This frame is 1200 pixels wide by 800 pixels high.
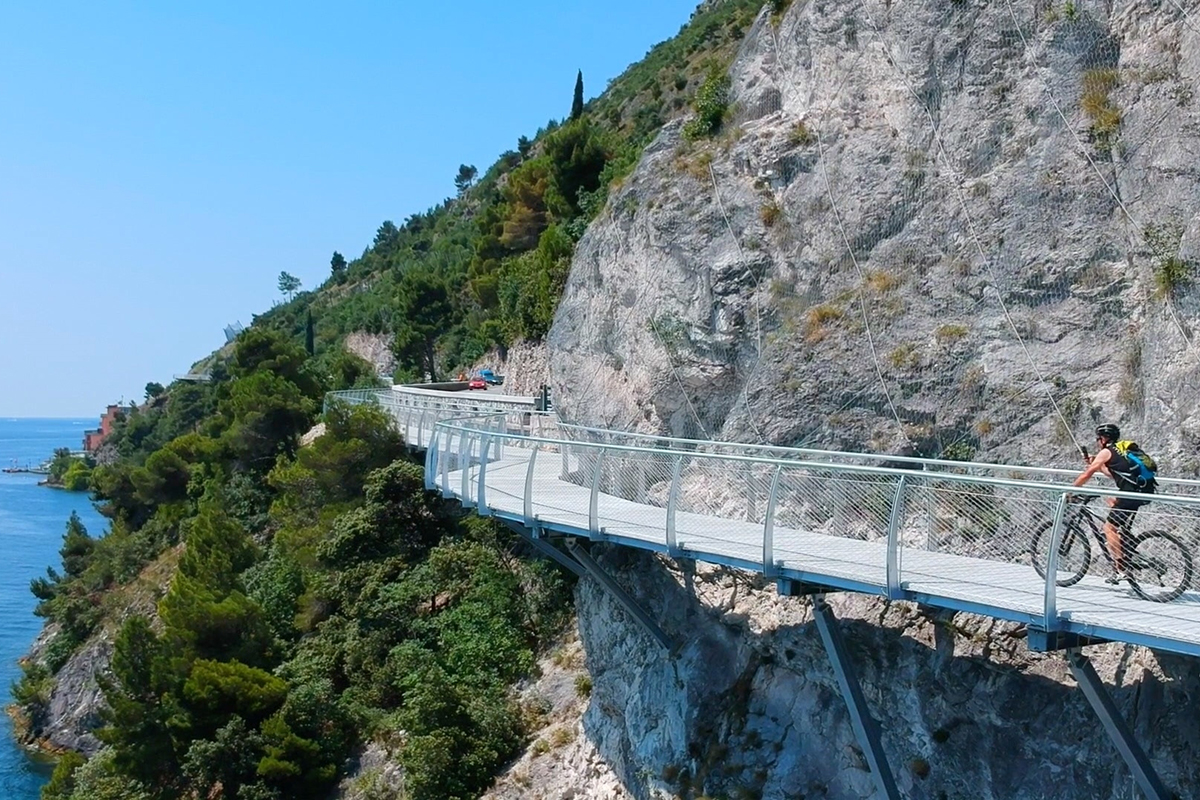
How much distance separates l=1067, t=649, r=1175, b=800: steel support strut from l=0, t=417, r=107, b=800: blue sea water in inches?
1230

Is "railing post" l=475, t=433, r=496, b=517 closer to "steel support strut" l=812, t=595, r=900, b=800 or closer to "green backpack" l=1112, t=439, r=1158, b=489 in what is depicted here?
"steel support strut" l=812, t=595, r=900, b=800

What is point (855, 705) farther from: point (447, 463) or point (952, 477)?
point (447, 463)

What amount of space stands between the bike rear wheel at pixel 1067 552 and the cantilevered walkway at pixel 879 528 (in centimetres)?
5

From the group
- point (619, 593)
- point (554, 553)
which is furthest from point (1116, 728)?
point (554, 553)

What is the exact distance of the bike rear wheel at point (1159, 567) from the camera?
8.02m

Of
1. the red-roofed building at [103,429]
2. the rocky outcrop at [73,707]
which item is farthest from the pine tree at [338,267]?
the rocky outcrop at [73,707]

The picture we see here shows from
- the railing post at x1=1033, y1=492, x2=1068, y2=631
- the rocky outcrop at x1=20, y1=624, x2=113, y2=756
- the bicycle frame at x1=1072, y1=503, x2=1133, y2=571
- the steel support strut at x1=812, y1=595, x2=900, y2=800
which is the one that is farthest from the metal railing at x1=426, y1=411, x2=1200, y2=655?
the rocky outcrop at x1=20, y1=624, x2=113, y2=756

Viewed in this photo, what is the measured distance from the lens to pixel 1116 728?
8352 millimetres

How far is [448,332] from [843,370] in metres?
36.9

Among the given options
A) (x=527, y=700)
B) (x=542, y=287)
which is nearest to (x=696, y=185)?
(x=527, y=700)

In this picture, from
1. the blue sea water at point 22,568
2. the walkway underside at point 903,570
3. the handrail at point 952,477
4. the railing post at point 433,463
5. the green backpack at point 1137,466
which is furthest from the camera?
the blue sea water at point 22,568

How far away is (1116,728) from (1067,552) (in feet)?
4.45

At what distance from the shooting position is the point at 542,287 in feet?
106

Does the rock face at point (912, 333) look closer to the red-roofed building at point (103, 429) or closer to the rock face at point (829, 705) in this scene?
the rock face at point (829, 705)
